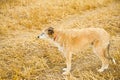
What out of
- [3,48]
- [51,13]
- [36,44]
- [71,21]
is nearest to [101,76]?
[36,44]

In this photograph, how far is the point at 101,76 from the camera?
5754mm

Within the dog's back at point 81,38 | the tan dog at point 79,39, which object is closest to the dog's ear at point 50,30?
the tan dog at point 79,39

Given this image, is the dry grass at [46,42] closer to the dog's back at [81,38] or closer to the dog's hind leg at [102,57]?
the dog's hind leg at [102,57]

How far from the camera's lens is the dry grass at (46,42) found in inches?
236

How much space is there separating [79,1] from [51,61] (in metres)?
4.21

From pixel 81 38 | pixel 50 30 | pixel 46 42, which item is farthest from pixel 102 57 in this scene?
pixel 46 42

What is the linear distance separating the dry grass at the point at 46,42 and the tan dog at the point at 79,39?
0.48 meters

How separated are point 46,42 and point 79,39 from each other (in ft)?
5.89

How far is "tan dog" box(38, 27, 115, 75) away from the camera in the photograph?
5.59m

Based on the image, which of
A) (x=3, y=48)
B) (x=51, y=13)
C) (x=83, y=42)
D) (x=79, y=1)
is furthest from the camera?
(x=79, y=1)

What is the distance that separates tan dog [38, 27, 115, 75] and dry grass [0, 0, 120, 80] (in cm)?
48

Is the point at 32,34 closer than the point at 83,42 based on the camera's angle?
No

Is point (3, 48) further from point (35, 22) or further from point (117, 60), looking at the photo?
point (117, 60)

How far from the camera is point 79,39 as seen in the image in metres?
5.70
